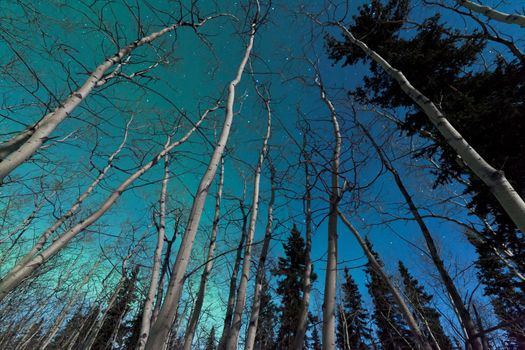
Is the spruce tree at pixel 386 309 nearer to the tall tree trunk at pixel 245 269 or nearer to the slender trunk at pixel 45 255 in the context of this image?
the tall tree trunk at pixel 245 269

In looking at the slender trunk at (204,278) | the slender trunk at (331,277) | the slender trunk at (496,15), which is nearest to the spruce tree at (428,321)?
the slender trunk at (331,277)

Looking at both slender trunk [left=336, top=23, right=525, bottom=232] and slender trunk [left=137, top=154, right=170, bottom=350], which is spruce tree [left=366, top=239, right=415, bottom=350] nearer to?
slender trunk [left=336, top=23, right=525, bottom=232]

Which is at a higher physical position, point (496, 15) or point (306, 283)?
point (496, 15)

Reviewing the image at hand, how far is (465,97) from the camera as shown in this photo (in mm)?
4992

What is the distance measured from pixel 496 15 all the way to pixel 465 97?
251 centimetres

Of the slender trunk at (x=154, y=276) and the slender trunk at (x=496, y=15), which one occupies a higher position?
the slender trunk at (x=496, y=15)

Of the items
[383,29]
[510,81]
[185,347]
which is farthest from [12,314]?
[510,81]

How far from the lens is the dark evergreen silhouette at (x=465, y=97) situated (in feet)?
14.8

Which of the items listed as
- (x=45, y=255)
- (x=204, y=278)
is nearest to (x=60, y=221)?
(x=45, y=255)

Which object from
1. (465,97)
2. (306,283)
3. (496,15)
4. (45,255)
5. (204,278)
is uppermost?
(465,97)

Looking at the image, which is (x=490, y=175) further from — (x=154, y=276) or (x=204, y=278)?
(x=154, y=276)

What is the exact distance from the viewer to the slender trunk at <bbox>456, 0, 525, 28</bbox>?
277 cm

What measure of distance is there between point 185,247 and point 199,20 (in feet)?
12.0

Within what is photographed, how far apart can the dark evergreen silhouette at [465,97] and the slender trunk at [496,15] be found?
60 cm
